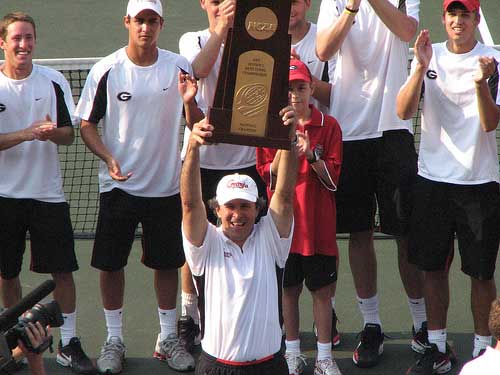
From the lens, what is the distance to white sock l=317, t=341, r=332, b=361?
7.79m

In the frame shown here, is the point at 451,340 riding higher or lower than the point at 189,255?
lower

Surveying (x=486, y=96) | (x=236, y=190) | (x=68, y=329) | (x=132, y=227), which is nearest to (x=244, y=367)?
(x=236, y=190)

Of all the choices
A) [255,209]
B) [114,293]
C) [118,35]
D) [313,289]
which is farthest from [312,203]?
[118,35]

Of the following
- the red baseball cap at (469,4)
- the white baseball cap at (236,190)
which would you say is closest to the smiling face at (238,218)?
the white baseball cap at (236,190)

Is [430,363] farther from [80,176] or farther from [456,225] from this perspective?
[80,176]

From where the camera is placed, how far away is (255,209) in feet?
22.1

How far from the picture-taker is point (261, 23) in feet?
21.3

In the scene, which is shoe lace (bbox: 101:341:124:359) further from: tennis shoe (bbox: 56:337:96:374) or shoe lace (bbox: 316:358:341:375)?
shoe lace (bbox: 316:358:341:375)

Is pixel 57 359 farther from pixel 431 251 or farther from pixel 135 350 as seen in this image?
pixel 431 251

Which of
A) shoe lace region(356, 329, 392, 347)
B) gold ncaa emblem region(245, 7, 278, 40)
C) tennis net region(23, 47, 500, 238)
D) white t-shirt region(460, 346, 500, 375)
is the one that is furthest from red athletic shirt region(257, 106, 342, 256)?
tennis net region(23, 47, 500, 238)

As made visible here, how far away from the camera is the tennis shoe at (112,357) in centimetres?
802

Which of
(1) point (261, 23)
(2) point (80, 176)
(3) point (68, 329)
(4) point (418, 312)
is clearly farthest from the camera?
(2) point (80, 176)

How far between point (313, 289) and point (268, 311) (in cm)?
121

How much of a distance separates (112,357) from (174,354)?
0.42 metres
